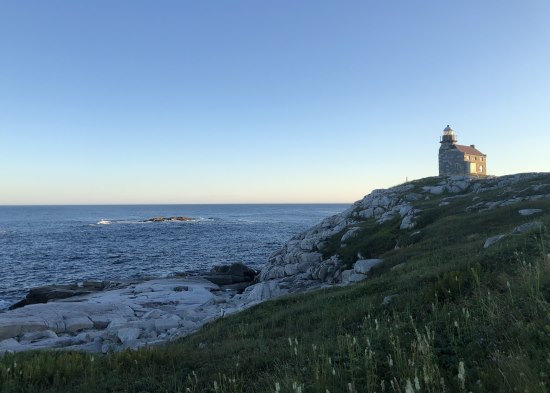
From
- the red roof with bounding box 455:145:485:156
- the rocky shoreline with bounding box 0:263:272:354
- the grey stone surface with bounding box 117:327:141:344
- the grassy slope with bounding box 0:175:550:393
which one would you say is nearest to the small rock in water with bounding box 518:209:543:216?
the grassy slope with bounding box 0:175:550:393

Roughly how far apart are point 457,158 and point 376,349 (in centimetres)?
6616

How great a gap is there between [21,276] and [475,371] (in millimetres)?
42291

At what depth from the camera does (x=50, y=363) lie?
775cm

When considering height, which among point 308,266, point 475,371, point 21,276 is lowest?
point 21,276

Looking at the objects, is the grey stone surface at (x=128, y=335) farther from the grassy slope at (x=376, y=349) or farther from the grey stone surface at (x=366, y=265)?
the grey stone surface at (x=366, y=265)

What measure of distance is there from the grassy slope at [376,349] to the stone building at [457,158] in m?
58.0

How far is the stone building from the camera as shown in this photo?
64.8 metres


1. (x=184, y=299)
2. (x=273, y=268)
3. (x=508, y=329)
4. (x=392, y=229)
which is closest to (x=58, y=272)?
(x=184, y=299)

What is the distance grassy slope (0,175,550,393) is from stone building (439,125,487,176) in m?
58.0

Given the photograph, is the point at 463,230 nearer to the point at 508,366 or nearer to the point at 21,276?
the point at 508,366

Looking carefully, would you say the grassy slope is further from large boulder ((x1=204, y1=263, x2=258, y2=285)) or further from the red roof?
the red roof

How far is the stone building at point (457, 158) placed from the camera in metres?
64.8

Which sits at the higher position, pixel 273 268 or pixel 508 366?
pixel 508 366

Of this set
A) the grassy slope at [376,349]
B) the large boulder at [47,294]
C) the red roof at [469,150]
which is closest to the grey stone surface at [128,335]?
the grassy slope at [376,349]
